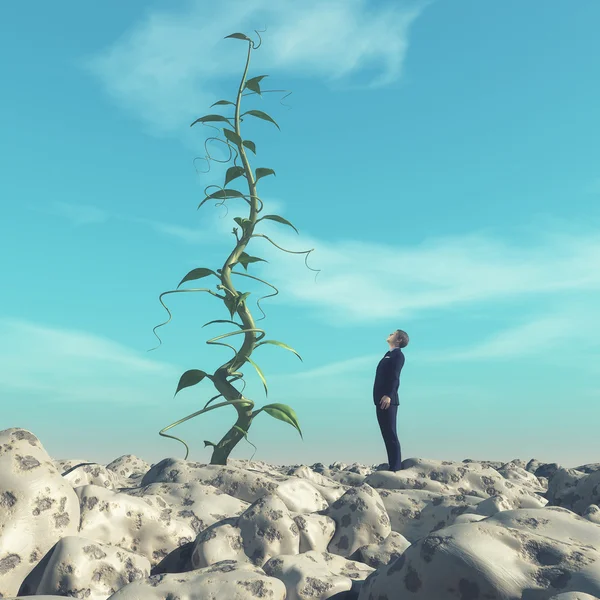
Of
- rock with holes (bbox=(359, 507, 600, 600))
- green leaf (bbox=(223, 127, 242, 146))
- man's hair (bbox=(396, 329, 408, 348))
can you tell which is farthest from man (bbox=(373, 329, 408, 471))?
rock with holes (bbox=(359, 507, 600, 600))

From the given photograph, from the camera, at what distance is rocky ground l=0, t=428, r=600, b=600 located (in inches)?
120

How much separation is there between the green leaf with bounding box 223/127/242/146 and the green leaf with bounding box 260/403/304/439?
3177 millimetres

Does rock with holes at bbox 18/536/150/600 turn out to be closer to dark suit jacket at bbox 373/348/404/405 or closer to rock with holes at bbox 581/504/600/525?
rock with holes at bbox 581/504/600/525

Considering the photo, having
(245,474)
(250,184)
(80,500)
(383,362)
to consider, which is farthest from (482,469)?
(80,500)

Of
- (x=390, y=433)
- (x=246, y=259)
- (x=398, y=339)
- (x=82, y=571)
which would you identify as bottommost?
(x=82, y=571)

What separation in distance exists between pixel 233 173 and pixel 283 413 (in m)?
2.98

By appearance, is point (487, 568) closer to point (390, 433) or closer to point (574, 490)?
point (574, 490)

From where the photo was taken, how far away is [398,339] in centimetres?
923

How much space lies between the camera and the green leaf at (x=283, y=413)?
7.46 m

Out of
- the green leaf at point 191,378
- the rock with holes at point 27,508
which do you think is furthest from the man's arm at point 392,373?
the rock with holes at point 27,508

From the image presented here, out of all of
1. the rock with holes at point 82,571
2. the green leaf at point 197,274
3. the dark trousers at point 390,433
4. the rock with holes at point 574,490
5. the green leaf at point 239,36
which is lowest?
the rock with holes at point 82,571

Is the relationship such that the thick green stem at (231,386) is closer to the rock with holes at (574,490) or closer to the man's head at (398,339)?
the man's head at (398,339)

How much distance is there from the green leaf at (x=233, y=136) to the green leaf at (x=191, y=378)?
2791mm

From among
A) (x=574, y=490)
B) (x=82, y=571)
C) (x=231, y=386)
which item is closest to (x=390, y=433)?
(x=231, y=386)
